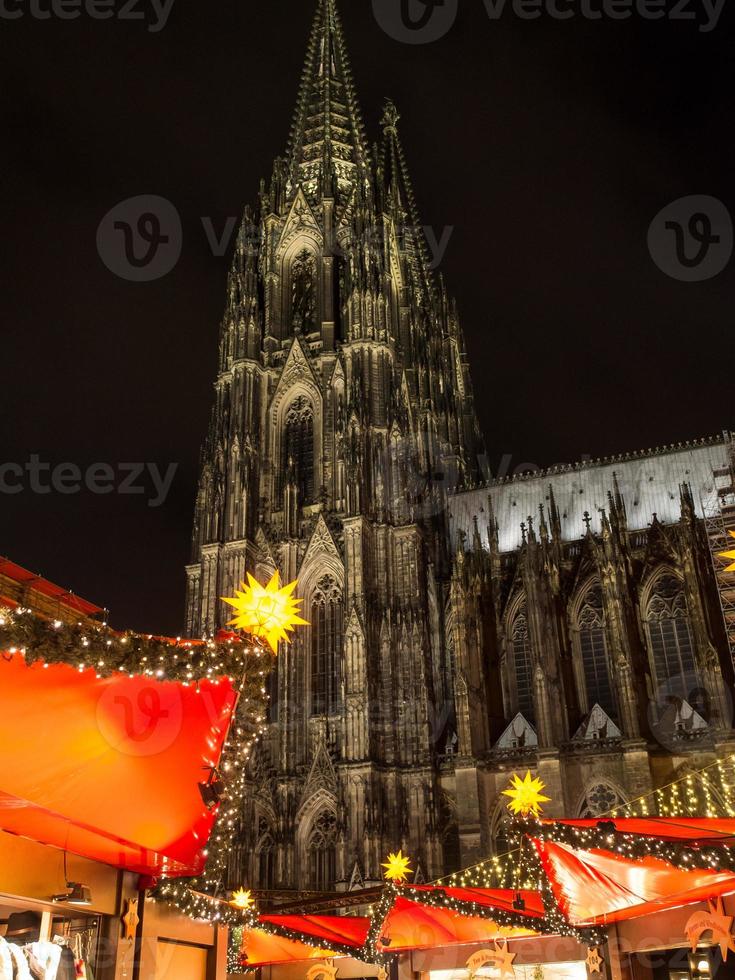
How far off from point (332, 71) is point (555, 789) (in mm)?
33527

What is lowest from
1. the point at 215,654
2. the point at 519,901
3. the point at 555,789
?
the point at 519,901

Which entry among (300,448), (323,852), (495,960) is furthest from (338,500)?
(495,960)

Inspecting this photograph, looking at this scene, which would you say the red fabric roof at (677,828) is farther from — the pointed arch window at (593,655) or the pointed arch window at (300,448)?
the pointed arch window at (300,448)

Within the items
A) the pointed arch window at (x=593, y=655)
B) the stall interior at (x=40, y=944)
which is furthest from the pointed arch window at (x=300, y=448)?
the stall interior at (x=40, y=944)

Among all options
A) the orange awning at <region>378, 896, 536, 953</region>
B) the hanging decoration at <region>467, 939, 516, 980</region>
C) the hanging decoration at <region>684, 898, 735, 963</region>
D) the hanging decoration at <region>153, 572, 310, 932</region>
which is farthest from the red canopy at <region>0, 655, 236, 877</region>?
the orange awning at <region>378, 896, 536, 953</region>

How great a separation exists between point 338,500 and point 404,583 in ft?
12.7

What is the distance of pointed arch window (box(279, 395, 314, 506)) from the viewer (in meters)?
32.2

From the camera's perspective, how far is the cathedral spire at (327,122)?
3844 cm

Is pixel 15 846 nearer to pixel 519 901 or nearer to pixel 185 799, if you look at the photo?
pixel 185 799

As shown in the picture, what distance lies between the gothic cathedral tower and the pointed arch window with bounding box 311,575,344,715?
55mm

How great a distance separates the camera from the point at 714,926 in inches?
300

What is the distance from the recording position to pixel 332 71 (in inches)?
1661

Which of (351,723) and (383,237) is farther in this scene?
(383,237)

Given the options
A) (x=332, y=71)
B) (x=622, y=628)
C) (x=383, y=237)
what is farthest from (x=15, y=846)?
(x=332, y=71)
